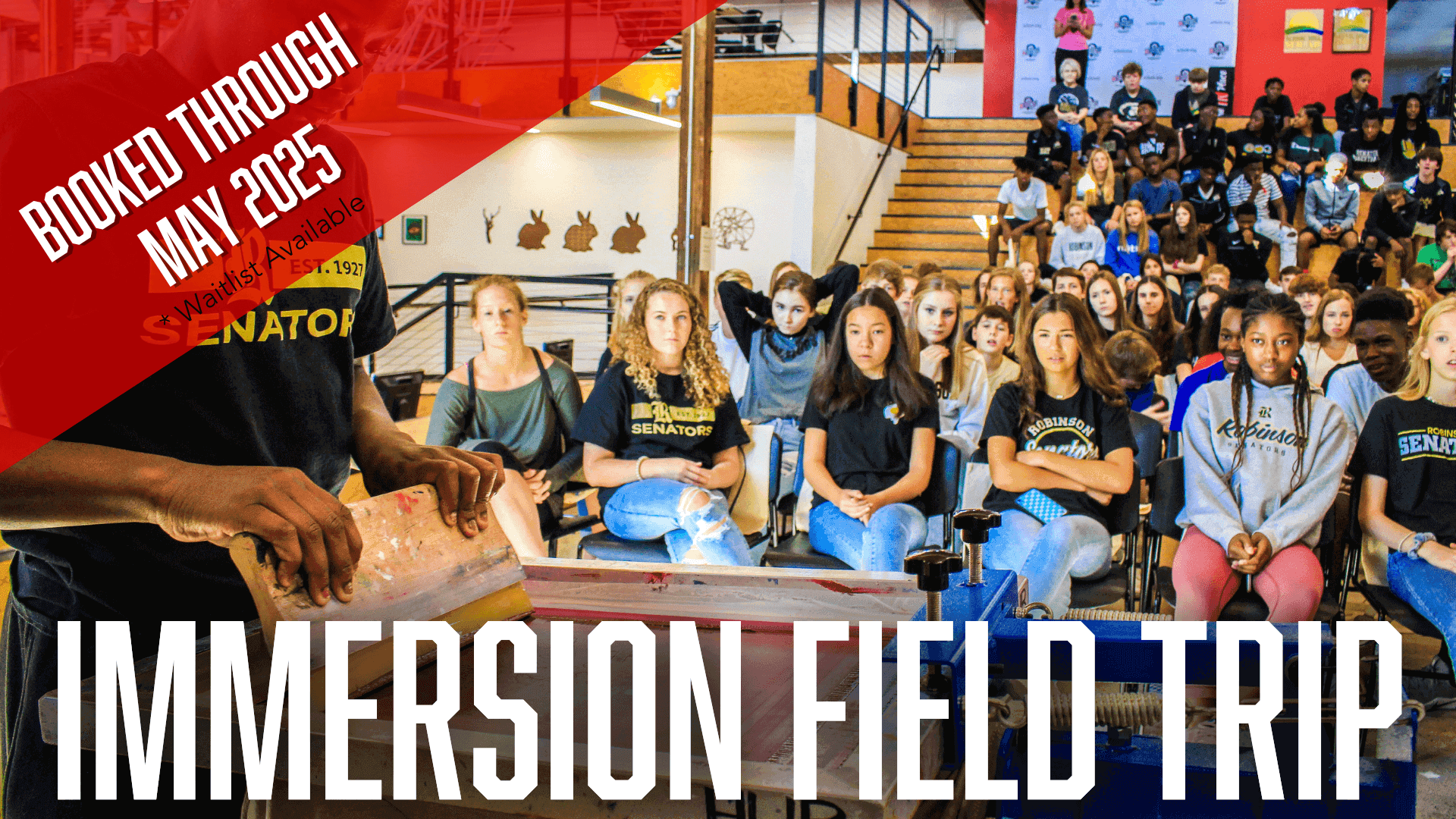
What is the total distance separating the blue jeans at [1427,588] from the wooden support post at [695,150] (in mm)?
2617

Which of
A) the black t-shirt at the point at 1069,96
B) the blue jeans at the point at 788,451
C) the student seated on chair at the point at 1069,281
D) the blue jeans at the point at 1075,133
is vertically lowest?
the blue jeans at the point at 788,451

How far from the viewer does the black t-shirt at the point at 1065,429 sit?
3.39 metres

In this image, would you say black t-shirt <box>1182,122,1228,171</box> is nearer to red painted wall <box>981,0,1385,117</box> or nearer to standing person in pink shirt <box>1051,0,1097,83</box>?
standing person in pink shirt <box>1051,0,1097,83</box>

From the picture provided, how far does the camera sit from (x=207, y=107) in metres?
1.13

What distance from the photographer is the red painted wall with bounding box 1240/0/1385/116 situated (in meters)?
14.1

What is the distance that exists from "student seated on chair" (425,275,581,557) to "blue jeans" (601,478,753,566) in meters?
0.37

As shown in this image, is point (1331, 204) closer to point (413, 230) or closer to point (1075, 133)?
point (1075, 133)

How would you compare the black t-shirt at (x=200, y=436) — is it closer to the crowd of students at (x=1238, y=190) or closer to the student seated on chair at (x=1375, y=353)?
the student seated on chair at (x=1375, y=353)

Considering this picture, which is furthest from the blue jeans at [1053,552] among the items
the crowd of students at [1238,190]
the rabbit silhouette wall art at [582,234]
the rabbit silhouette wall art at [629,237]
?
the rabbit silhouette wall art at [582,234]

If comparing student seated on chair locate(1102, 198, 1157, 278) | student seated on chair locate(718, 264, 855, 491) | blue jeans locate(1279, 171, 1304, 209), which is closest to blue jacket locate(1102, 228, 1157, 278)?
student seated on chair locate(1102, 198, 1157, 278)

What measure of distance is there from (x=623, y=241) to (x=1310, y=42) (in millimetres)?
8778

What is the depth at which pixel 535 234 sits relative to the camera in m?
13.4

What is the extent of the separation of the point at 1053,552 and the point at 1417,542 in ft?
3.15

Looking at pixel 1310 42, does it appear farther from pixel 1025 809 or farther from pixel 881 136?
pixel 1025 809
